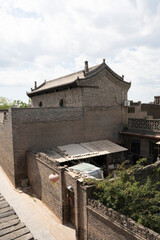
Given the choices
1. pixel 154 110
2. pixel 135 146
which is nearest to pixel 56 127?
pixel 135 146

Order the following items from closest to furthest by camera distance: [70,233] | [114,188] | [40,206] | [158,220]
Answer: [158,220] < [114,188] < [70,233] < [40,206]

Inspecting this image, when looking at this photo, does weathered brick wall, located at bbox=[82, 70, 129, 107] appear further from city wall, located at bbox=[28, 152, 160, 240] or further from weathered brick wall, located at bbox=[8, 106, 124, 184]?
city wall, located at bbox=[28, 152, 160, 240]

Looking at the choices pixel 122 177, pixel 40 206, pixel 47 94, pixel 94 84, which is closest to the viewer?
pixel 122 177

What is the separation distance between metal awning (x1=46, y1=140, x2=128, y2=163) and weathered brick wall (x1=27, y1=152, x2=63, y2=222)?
46.2 inches

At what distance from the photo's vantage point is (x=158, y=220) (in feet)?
22.9

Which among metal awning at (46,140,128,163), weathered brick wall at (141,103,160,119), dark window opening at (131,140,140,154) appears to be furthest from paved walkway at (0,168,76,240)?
weathered brick wall at (141,103,160,119)

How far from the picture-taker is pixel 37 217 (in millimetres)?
10891

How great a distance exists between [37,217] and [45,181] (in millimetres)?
2065

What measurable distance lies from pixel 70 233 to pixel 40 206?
3.23 m

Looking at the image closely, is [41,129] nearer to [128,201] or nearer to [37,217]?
[37,217]

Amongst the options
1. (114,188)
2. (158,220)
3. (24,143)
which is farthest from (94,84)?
(158,220)

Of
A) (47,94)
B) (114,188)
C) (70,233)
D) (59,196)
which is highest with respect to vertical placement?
(47,94)

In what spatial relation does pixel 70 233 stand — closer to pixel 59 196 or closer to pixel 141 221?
pixel 59 196

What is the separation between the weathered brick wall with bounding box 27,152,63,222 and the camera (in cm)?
1051
